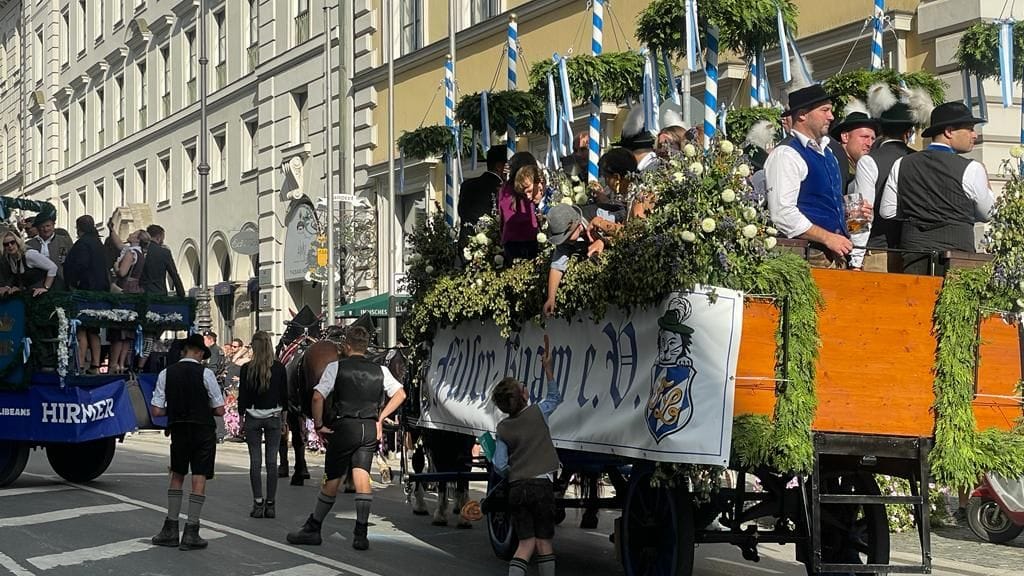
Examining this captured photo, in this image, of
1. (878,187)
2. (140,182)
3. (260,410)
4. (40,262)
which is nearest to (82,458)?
(40,262)

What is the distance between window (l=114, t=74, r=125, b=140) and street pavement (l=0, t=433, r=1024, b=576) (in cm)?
3649

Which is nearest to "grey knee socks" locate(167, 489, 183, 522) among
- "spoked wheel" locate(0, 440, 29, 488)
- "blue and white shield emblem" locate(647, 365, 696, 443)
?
"spoked wheel" locate(0, 440, 29, 488)

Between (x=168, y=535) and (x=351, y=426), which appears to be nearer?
(x=168, y=535)

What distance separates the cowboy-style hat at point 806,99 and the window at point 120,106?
4459 centimetres

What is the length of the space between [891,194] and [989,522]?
4899mm

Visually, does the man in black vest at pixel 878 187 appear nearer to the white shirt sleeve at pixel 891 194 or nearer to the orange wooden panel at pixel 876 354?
the white shirt sleeve at pixel 891 194

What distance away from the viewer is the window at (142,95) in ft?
157

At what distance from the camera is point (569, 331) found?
9.76m

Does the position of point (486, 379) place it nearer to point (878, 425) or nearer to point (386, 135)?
point (878, 425)

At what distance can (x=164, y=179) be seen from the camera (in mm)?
46125

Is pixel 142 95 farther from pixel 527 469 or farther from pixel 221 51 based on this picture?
pixel 527 469

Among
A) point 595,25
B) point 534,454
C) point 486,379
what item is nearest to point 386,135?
point 595,25

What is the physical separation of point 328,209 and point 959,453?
23.1m

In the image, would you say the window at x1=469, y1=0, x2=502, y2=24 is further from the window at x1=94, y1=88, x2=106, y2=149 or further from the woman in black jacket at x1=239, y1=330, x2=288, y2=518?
the window at x1=94, y1=88, x2=106, y2=149
